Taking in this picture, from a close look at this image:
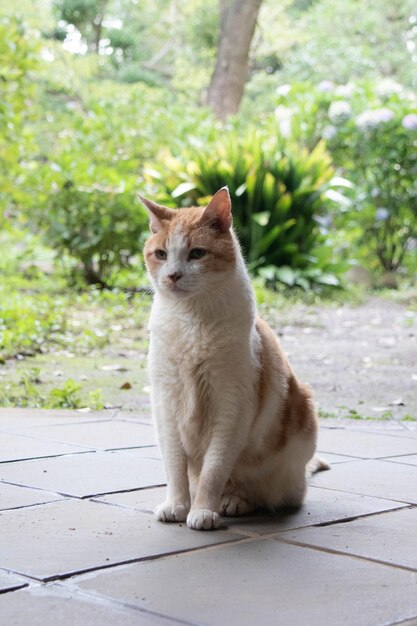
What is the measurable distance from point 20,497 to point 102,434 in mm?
1080

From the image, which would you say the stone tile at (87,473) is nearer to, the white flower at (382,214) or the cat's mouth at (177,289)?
the cat's mouth at (177,289)

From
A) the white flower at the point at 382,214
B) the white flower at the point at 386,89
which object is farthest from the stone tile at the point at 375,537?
the white flower at the point at 386,89

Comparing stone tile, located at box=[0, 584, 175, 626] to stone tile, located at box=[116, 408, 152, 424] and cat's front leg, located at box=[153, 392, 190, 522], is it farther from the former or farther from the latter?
stone tile, located at box=[116, 408, 152, 424]

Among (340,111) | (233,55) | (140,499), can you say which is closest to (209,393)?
(140,499)

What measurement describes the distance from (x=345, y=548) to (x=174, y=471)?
1.85 ft

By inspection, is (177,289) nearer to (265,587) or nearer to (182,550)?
(182,550)

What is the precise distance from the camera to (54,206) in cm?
923

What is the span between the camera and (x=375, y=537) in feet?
7.47

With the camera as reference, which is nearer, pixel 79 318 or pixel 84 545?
pixel 84 545

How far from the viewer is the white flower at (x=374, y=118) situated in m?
11.0

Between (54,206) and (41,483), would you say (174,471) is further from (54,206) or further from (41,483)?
(54,206)

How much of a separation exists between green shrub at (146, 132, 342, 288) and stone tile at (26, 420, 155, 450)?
547 centimetres

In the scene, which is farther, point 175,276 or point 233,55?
point 233,55

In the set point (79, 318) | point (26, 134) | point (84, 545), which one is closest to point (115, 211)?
point (26, 134)
